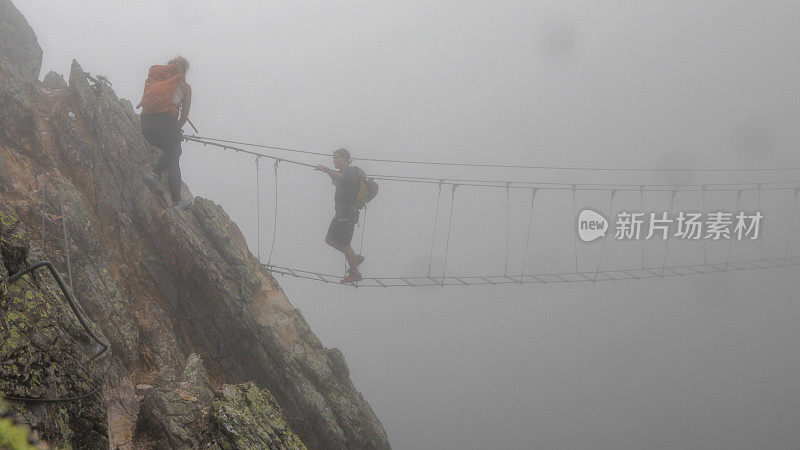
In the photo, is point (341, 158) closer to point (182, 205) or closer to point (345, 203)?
point (345, 203)

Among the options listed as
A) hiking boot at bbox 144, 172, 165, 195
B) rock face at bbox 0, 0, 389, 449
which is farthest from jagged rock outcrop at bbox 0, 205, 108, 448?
hiking boot at bbox 144, 172, 165, 195

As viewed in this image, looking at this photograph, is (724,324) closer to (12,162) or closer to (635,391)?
(635,391)

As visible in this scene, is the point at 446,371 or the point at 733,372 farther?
the point at 446,371

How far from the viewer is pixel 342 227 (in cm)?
1252

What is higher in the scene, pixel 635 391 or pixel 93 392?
pixel 93 392

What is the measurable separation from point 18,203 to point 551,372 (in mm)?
176755

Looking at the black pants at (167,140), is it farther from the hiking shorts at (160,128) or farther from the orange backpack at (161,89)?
the orange backpack at (161,89)

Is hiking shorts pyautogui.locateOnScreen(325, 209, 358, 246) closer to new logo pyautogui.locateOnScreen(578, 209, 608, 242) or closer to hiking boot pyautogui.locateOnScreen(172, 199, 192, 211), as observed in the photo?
hiking boot pyautogui.locateOnScreen(172, 199, 192, 211)

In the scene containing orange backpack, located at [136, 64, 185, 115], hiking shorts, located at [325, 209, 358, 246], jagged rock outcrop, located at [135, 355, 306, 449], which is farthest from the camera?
hiking shorts, located at [325, 209, 358, 246]

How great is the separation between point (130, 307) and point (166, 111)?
3770 millimetres

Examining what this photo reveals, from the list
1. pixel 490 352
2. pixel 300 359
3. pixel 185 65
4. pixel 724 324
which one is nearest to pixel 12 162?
pixel 185 65

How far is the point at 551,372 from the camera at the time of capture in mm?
164500

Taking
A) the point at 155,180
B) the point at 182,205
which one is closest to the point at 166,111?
the point at 155,180

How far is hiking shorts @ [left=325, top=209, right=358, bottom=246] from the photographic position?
40.6 feet
